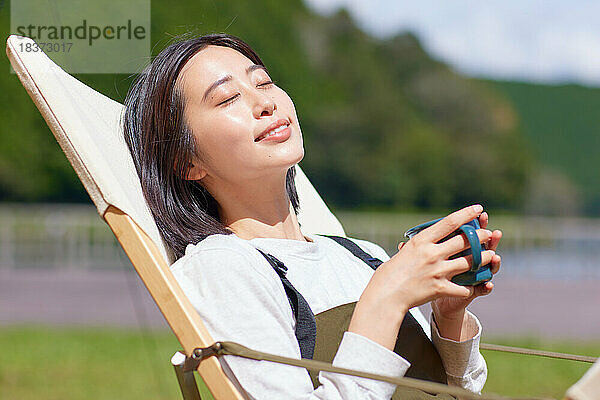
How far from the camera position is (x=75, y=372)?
532 cm

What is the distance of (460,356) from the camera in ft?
5.62

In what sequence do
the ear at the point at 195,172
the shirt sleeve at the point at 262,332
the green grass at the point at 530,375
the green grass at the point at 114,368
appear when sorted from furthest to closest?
the green grass at the point at 114,368 → the green grass at the point at 530,375 → the ear at the point at 195,172 → the shirt sleeve at the point at 262,332

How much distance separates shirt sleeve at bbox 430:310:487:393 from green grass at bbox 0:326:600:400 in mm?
2985

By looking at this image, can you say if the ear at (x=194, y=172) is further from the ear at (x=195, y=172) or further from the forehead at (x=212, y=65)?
the forehead at (x=212, y=65)

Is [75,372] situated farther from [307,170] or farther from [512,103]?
[512,103]

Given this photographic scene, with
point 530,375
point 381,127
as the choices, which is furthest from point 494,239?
point 381,127

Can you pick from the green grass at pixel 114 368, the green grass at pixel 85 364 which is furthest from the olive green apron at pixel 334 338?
the green grass at pixel 85 364

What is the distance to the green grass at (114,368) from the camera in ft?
Answer: 15.5

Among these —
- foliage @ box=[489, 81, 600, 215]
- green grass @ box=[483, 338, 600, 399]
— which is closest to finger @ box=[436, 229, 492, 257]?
green grass @ box=[483, 338, 600, 399]

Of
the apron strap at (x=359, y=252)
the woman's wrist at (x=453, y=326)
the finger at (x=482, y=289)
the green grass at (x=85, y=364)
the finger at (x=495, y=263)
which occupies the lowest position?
the green grass at (x=85, y=364)

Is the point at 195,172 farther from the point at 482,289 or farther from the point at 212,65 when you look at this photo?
the point at 482,289

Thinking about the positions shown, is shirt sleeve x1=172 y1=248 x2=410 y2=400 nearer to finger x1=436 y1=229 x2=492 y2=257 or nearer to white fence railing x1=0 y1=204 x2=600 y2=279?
finger x1=436 y1=229 x2=492 y2=257

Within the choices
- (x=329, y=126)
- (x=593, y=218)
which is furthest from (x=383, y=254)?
(x=593, y=218)

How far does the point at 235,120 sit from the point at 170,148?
192 mm
